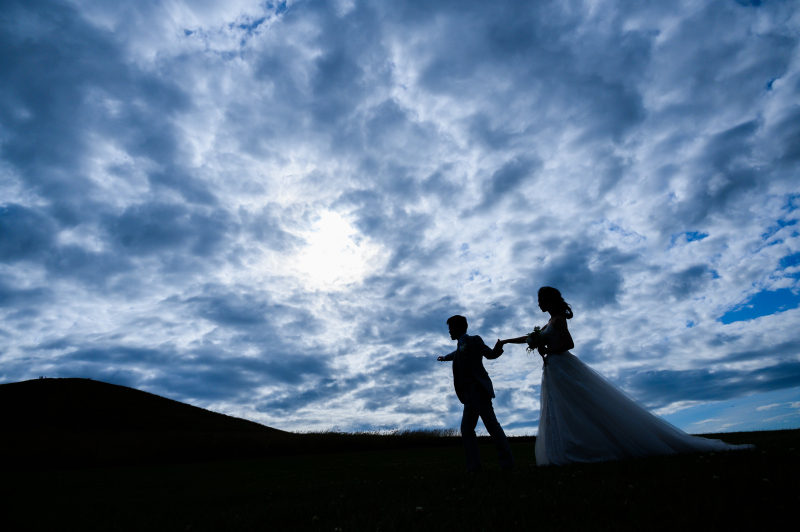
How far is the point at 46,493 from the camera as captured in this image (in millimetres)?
15758

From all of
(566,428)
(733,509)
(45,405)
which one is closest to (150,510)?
(566,428)

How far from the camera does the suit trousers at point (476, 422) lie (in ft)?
29.6

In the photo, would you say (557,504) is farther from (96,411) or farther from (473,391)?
(96,411)

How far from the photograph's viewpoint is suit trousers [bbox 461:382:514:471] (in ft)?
29.6

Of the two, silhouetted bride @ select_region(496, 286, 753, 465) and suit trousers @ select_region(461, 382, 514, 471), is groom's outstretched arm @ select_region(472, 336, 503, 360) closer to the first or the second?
silhouetted bride @ select_region(496, 286, 753, 465)

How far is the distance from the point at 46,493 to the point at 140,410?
51.4m

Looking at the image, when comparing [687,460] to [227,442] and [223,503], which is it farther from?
[227,442]

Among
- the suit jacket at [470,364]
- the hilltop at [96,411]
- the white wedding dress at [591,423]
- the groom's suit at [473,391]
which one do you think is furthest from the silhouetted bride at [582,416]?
the hilltop at [96,411]

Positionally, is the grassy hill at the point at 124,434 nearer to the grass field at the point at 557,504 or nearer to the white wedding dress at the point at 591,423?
the grass field at the point at 557,504

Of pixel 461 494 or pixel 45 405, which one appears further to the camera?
pixel 45 405

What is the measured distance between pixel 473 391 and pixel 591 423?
2569mm

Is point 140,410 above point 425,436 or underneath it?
above

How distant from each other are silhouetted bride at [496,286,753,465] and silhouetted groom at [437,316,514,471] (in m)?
0.69

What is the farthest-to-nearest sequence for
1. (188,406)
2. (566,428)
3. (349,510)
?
(188,406) → (566,428) → (349,510)
